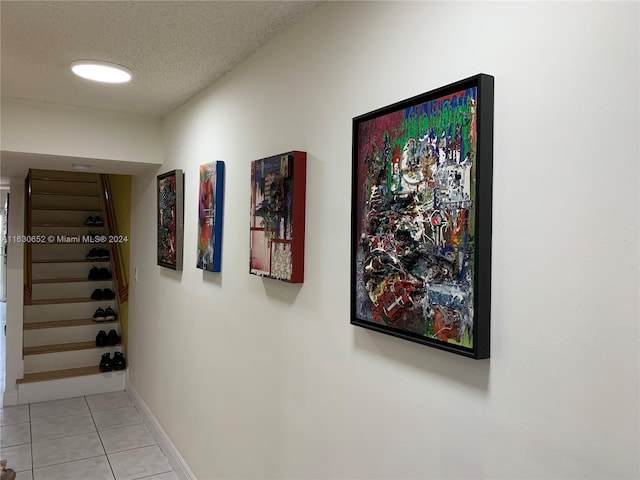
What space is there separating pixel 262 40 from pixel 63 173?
15.8 feet

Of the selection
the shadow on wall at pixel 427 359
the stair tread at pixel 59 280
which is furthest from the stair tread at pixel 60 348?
the shadow on wall at pixel 427 359

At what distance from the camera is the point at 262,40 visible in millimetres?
2000

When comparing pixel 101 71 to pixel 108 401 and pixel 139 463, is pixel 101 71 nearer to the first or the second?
pixel 139 463

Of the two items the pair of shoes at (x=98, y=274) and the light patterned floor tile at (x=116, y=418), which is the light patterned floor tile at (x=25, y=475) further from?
the pair of shoes at (x=98, y=274)

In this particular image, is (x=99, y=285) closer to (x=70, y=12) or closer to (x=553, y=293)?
(x=70, y=12)

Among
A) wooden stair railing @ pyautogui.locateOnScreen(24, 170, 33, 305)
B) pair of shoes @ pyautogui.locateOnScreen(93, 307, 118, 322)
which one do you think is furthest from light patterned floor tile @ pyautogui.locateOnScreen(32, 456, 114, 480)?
wooden stair railing @ pyautogui.locateOnScreen(24, 170, 33, 305)

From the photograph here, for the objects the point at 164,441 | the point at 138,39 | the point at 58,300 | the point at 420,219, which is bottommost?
the point at 164,441

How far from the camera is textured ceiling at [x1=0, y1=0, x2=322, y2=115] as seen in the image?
168cm

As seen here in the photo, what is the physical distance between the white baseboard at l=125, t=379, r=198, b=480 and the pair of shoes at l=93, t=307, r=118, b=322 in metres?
0.91

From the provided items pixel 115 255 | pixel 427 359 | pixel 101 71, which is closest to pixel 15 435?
pixel 115 255

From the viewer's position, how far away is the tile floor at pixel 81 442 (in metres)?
3.03

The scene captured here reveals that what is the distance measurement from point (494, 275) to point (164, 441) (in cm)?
287

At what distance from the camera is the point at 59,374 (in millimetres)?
4336

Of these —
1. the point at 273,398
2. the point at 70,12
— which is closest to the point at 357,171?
the point at 273,398
